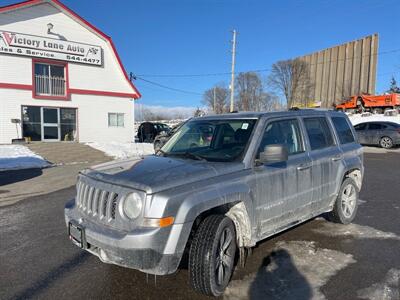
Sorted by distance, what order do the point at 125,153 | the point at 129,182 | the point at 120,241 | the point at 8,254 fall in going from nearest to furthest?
the point at 120,241, the point at 129,182, the point at 8,254, the point at 125,153

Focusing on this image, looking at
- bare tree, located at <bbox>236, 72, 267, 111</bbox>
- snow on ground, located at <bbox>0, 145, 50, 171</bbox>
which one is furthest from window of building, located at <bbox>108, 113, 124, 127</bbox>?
bare tree, located at <bbox>236, 72, 267, 111</bbox>

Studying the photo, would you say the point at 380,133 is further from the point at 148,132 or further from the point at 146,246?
the point at 146,246

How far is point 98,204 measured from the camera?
11.3 feet

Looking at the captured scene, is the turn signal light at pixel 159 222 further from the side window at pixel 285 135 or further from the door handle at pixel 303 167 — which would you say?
the door handle at pixel 303 167

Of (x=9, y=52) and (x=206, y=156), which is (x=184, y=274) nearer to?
(x=206, y=156)

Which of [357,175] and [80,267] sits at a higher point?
[357,175]

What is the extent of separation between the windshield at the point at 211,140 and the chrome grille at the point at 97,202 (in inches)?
44.7

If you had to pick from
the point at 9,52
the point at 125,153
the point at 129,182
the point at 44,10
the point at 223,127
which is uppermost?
the point at 44,10

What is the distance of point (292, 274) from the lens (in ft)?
13.0

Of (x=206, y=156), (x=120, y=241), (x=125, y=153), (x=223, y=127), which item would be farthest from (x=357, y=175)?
(x=125, y=153)

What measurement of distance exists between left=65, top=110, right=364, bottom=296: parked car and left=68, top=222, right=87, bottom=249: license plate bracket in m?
0.01

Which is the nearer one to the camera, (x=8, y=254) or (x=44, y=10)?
(x=8, y=254)

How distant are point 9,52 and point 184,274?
66.2 feet

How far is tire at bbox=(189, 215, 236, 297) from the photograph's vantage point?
329cm
